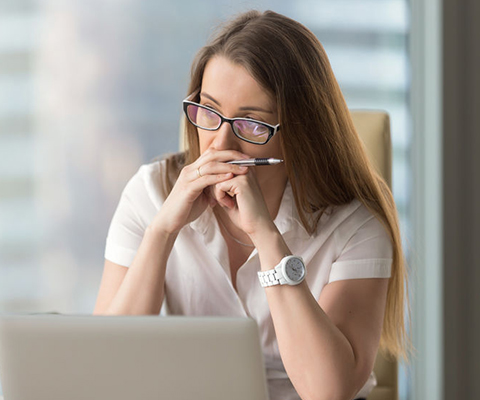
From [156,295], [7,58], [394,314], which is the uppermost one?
[7,58]

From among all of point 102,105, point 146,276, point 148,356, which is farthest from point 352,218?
point 102,105

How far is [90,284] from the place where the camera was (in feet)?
7.33

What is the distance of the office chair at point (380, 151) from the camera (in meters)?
1.40

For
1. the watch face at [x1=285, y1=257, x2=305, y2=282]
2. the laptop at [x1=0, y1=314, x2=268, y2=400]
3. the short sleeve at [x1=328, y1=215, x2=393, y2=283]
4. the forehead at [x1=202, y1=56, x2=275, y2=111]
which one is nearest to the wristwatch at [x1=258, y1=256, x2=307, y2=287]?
the watch face at [x1=285, y1=257, x2=305, y2=282]

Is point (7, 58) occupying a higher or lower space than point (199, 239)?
higher

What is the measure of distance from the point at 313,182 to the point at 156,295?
41 centimetres

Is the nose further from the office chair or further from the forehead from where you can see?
the office chair

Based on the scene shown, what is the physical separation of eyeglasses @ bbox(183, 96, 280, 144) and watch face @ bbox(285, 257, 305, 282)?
0.25 metres

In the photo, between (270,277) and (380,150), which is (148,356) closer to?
(270,277)

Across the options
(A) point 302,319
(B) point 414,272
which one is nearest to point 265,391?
(A) point 302,319

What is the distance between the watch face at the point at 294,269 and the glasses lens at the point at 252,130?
0.26 metres

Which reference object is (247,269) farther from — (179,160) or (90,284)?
(90,284)

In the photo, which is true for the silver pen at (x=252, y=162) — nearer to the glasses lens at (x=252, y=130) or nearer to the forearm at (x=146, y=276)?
the glasses lens at (x=252, y=130)

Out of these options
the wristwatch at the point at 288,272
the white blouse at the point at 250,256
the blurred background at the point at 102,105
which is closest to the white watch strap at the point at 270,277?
the wristwatch at the point at 288,272
